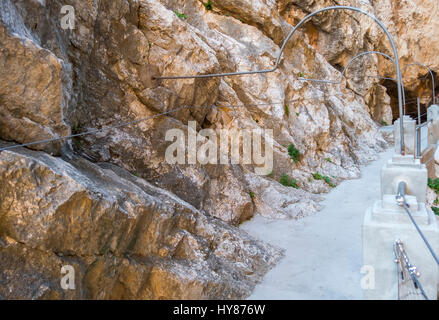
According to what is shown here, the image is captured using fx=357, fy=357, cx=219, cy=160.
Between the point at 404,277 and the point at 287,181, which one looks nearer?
the point at 404,277

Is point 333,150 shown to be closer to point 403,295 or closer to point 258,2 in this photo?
point 258,2

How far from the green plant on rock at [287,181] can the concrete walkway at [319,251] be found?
1.06 metres

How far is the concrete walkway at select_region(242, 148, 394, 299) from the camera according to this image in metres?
5.57

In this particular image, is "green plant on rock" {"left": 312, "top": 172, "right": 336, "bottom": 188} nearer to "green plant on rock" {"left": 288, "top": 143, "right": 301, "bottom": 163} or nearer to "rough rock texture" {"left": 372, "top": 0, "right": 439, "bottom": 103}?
"green plant on rock" {"left": 288, "top": 143, "right": 301, "bottom": 163}

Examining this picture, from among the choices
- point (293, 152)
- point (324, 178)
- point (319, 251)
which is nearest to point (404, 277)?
point (319, 251)

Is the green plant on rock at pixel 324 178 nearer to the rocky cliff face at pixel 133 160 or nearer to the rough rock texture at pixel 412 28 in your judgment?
the rocky cliff face at pixel 133 160

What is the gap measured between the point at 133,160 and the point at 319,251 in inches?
158

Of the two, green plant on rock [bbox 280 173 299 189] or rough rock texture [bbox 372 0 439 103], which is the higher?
rough rock texture [bbox 372 0 439 103]

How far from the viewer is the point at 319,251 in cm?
701

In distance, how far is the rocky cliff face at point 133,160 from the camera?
3975 mm

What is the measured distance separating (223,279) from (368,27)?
2149 centimetres

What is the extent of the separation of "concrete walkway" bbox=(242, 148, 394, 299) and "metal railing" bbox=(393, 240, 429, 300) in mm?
1540

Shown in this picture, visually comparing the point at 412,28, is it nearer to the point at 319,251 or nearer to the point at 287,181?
the point at 287,181

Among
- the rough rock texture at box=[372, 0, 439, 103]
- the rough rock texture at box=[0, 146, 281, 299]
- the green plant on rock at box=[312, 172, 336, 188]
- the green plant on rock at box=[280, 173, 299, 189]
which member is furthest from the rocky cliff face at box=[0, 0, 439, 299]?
the rough rock texture at box=[372, 0, 439, 103]
